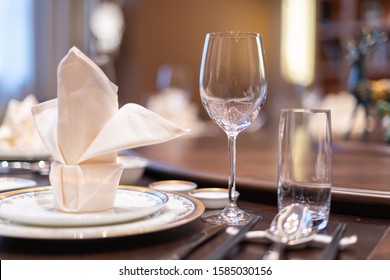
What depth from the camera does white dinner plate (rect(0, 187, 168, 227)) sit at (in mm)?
646

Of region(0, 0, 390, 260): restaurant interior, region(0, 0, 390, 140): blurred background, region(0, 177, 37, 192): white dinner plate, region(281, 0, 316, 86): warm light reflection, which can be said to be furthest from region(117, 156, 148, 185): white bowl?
region(281, 0, 316, 86): warm light reflection

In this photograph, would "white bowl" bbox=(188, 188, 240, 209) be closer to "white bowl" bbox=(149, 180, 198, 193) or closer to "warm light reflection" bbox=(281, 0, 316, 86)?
"white bowl" bbox=(149, 180, 198, 193)

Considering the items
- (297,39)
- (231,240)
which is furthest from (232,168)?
(297,39)

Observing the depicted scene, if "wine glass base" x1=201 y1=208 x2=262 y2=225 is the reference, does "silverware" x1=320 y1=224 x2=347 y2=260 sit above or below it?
above

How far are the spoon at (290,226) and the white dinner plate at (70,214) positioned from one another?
0.51 ft

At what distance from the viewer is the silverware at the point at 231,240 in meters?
0.57

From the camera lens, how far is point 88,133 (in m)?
0.72

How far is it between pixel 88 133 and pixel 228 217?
0.75ft

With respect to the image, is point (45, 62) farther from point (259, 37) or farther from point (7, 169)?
point (259, 37)

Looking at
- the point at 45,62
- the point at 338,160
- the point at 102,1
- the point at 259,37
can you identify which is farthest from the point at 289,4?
the point at 259,37

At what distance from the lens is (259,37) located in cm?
80

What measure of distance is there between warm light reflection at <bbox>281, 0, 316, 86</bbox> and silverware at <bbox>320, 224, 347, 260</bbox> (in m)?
6.54

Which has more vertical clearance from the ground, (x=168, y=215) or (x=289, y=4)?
(x=289, y=4)

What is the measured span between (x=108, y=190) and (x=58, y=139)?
9 cm
